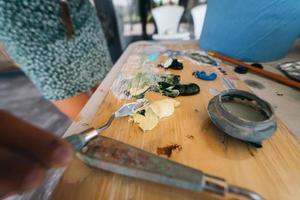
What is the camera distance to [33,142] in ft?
0.52

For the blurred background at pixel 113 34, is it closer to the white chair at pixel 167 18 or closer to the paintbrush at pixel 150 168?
the white chair at pixel 167 18

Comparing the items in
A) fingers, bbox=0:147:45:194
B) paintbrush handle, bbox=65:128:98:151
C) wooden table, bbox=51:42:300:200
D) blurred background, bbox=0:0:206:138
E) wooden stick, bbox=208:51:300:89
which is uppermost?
fingers, bbox=0:147:45:194

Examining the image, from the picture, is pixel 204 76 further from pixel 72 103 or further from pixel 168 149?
pixel 72 103

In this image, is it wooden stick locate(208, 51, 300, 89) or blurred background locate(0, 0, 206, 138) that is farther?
blurred background locate(0, 0, 206, 138)

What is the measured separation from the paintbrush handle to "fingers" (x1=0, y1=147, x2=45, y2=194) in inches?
2.2

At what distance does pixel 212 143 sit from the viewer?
0.27 metres

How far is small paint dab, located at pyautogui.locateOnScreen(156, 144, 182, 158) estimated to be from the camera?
0.85 ft

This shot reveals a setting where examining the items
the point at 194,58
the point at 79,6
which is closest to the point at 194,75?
the point at 194,58

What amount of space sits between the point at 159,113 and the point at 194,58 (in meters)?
0.28

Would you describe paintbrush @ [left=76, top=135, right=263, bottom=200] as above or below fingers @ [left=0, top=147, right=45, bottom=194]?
below

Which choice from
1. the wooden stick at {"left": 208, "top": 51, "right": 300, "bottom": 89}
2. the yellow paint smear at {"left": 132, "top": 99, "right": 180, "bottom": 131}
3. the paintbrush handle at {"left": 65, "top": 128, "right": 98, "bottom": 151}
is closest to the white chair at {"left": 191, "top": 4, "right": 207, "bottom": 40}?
the wooden stick at {"left": 208, "top": 51, "right": 300, "bottom": 89}

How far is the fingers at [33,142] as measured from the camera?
16 centimetres

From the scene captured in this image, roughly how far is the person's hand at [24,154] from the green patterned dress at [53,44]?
1.06ft

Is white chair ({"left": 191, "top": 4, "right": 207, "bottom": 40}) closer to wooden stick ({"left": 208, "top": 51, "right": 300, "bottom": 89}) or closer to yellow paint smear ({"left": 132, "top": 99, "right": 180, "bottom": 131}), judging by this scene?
wooden stick ({"left": 208, "top": 51, "right": 300, "bottom": 89})
